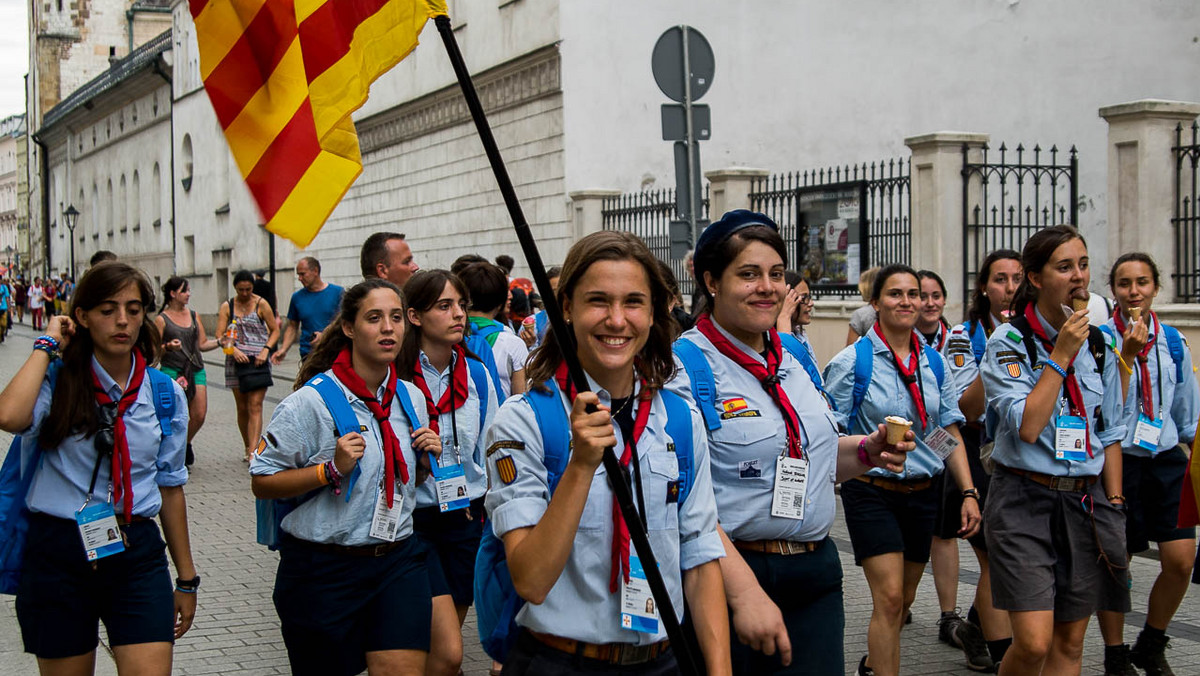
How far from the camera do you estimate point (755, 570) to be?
394cm

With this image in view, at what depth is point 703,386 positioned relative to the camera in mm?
3922

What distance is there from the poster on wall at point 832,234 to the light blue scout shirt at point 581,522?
1260 cm

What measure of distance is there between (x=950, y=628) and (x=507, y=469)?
436 cm

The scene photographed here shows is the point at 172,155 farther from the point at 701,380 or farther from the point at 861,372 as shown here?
the point at 701,380

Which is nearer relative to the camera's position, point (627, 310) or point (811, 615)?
point (627, 310)

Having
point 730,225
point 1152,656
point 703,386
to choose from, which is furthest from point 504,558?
point 1152,656

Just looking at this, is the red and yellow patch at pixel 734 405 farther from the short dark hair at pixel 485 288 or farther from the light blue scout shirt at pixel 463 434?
the short dark hair at pixel 485 288

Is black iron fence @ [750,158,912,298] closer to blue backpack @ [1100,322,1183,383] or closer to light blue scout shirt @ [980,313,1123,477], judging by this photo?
blue backpack @ [1100,322,1183,383]

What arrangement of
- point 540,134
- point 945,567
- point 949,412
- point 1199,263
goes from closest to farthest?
point 949,412
point 945,567
point 1199,263
point 540,134

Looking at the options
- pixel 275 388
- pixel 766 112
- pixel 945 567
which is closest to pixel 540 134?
pixel 766 112

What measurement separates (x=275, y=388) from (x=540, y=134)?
19.4 ft

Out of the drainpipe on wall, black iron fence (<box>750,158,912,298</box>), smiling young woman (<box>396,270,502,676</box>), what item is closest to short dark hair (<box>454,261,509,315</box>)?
smiling young woman (<box>396,270,502,676</box>)

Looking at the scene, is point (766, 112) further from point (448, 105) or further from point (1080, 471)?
point (1080, 471)

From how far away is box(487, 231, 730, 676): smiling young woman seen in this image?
2.99 m
